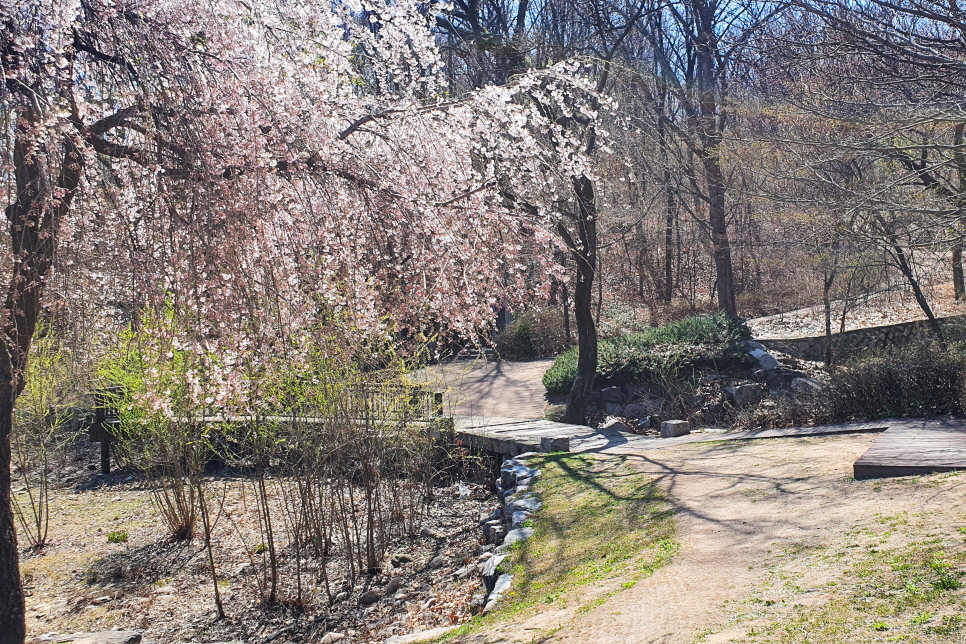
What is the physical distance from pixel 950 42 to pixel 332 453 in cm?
598

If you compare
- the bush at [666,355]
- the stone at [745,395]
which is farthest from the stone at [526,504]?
the bush at [666,355]

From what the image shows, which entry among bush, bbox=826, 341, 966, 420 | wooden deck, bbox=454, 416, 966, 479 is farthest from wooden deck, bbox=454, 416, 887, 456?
bush, bbox=826, 341, 966, 420

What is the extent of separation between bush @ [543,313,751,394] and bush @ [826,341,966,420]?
380 cm

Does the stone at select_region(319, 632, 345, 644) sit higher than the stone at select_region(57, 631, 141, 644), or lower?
lower

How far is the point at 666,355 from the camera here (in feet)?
41.4

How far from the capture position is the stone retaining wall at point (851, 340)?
536 inches

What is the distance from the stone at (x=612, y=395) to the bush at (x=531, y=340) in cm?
558

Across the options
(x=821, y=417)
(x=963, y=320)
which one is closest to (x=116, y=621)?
(x=821, y=417)

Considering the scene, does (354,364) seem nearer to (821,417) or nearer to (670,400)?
(821,417)

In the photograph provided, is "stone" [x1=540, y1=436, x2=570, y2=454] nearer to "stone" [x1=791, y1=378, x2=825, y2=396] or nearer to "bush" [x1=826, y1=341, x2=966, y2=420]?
"bush" [x1=826, y1=341, x2=966, y2=420]

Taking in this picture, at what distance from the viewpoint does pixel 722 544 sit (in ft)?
14.6

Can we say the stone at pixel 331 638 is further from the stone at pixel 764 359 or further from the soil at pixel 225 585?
the stone at pixel 764 359

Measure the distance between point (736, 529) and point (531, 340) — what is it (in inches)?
548

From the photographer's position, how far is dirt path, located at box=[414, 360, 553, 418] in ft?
42.2
